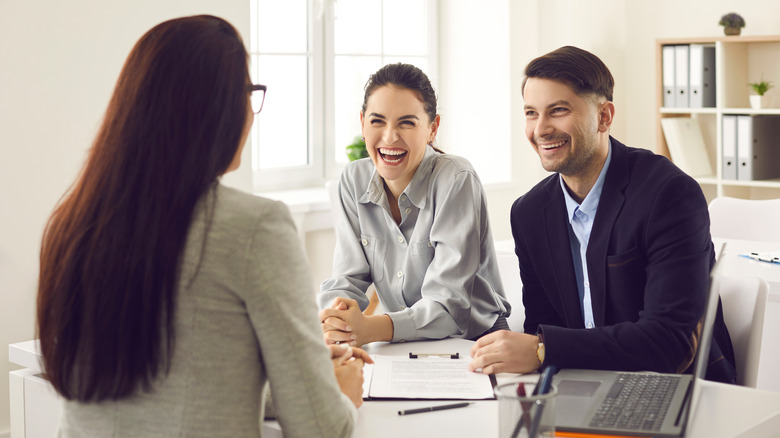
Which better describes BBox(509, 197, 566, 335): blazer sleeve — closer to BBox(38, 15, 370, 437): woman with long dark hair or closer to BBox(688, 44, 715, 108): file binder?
BBox(38, 15, 370, 437): woman with long dark hair

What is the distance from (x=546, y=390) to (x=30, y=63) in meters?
2.28

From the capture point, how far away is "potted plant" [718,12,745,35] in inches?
166

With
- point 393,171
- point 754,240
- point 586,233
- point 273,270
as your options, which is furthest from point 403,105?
point 754,240

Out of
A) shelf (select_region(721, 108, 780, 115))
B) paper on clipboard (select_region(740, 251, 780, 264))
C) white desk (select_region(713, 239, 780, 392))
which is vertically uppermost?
shelf (select_region(721, 108, 780, 115))

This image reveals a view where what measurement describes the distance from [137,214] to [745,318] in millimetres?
1337

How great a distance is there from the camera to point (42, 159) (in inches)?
111

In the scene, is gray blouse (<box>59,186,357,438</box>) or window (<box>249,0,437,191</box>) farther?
window (<box>249,0,437,191</box>)

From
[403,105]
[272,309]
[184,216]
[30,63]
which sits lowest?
[272,309]

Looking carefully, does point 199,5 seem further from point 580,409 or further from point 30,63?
point 580,409

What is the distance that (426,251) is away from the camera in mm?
2061

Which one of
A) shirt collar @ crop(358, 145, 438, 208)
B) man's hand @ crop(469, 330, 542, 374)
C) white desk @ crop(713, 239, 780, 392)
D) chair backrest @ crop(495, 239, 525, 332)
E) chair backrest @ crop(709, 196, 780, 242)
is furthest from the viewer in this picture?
chair backrest @ crop(709, 196, 780, 242)

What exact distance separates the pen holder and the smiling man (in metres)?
0.37

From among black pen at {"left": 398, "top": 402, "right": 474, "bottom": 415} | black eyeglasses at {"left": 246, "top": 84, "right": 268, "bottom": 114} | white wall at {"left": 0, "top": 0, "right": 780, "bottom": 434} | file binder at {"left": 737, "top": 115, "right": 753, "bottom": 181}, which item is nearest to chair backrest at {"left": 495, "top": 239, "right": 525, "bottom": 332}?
black pen at {"left": 398, "top": 402, "right": 474, "bottom": 415}

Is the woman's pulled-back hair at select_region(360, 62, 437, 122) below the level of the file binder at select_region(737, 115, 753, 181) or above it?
above
